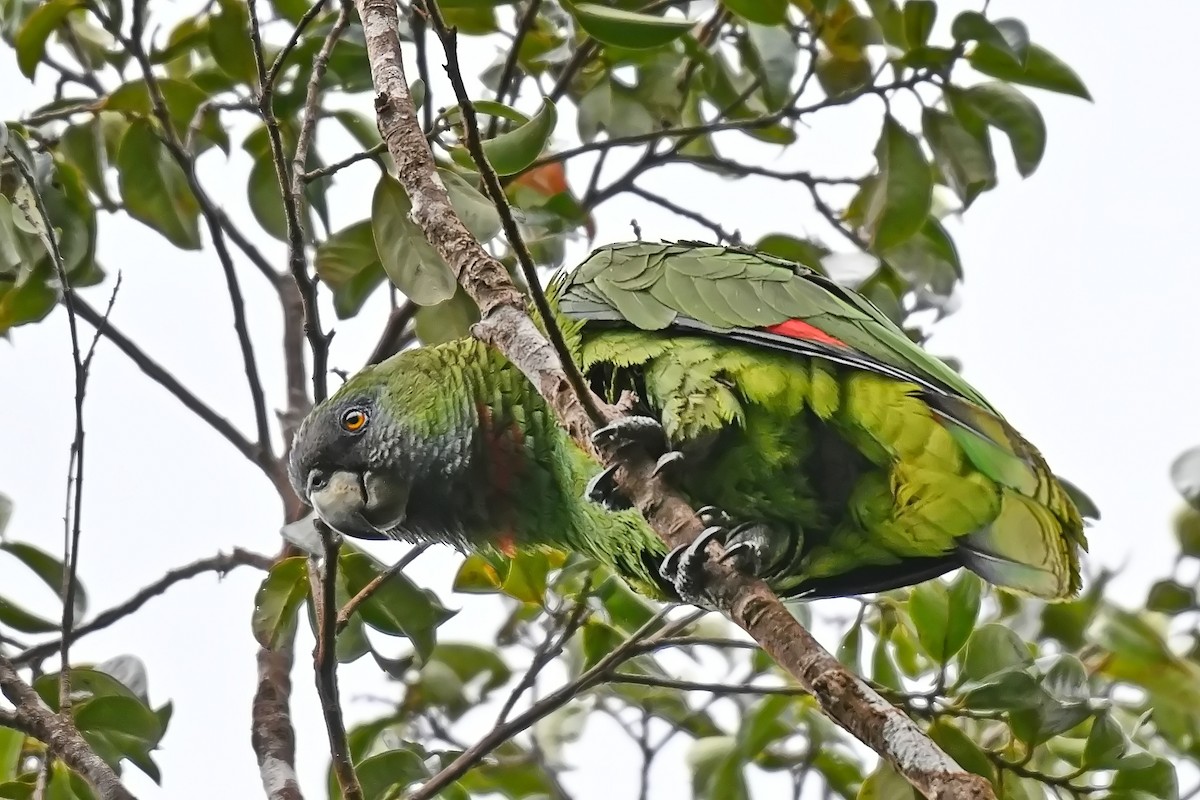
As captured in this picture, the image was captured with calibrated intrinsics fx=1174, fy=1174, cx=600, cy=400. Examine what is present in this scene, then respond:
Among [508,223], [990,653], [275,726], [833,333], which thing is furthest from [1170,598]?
[508,223]

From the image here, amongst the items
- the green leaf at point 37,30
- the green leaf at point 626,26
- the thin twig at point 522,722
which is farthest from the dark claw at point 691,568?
the green leaf at point 37,30

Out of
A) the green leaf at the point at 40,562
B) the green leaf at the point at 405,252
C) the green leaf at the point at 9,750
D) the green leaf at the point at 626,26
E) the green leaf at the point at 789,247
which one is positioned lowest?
the green leaf at the point at 9,750

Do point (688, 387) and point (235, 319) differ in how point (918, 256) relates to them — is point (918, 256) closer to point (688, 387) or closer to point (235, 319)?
point (688, 387)

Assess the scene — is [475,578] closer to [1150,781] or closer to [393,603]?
[393,603]

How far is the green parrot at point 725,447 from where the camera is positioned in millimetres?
1782

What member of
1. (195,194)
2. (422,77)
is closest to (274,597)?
(195,194)

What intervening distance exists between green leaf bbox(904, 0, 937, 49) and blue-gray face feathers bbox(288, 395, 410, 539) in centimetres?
127

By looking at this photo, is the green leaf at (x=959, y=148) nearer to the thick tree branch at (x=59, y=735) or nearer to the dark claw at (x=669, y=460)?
the dark claw at (x=669, y=460)

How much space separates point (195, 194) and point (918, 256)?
1537 mm

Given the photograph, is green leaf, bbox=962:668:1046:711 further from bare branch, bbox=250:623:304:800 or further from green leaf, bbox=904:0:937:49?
green leaf, bbox=904:0:937:49

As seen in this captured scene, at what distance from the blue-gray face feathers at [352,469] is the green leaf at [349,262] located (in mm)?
215

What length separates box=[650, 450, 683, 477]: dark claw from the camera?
1.63 meters

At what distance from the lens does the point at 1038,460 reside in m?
1.76

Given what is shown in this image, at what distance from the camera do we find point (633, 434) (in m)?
1.49
